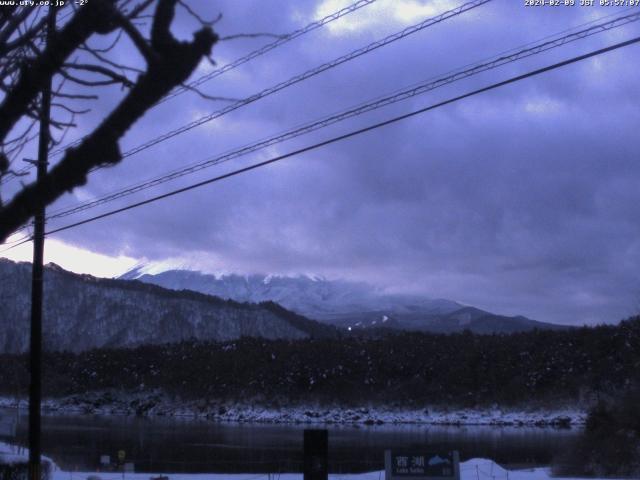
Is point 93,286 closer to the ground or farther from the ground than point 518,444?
farther from the ground

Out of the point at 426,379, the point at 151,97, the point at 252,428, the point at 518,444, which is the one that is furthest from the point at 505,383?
the point at 151,97

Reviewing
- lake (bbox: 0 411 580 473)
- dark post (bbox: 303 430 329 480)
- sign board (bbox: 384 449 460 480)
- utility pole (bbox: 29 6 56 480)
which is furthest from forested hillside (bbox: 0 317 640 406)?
utility pole (bbox: 29 6 56 480)

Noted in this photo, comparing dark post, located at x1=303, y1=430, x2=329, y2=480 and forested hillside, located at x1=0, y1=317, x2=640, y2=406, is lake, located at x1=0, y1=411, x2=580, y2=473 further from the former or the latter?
dark post, located at x1=303, y1=430, x2=329, y2=480

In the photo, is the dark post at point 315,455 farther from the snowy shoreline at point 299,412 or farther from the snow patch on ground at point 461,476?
the snowy shoreline at point 299,412

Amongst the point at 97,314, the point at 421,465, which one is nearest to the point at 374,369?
the point at 421,465

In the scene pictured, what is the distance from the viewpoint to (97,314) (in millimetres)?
117812

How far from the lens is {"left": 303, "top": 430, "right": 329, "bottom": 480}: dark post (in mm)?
17141

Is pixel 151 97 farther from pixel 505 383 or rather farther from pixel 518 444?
pixel 505 383

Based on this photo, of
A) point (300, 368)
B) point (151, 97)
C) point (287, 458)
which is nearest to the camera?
point (151, 97)

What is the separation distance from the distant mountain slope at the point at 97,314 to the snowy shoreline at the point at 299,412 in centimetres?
3484

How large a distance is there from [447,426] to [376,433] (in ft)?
30.8

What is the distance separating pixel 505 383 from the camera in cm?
6612

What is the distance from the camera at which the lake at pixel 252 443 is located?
31.8 meters

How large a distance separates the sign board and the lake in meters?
10.4
